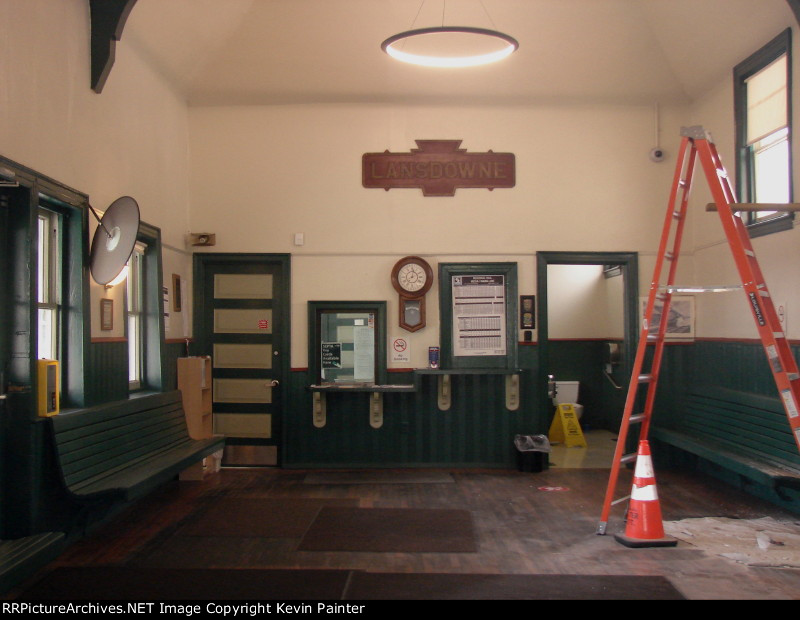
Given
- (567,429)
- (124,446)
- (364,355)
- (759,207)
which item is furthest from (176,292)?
(759,207)

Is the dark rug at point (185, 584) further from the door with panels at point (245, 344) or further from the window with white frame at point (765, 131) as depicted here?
the window with white frame at point (765, 131)

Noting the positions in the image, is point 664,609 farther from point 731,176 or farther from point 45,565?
point 731,176

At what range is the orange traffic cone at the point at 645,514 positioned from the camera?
4812 millimetres

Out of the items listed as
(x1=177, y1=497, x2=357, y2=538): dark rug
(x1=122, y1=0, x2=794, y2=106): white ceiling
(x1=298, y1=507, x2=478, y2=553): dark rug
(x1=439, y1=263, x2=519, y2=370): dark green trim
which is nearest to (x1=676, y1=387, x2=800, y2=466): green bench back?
(x1=439, y1=263, x2=519, y2=370): dark green trim

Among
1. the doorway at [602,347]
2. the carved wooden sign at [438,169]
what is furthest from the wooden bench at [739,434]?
the carved wooden sign at [438,169]

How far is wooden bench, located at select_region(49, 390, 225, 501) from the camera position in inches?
183

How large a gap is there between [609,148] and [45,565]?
20.6 feet

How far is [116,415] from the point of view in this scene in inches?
211

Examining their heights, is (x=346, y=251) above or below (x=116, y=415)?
above

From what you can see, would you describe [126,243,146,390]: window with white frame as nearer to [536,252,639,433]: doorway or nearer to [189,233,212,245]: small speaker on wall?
[189,233,212,245]: small speaker on wall

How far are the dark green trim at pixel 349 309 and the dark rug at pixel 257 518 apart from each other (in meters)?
1.64

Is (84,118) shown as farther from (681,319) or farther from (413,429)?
(681,319)

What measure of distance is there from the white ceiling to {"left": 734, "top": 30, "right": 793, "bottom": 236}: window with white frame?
0.86 feet

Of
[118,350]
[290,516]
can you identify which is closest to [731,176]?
[290,516]
